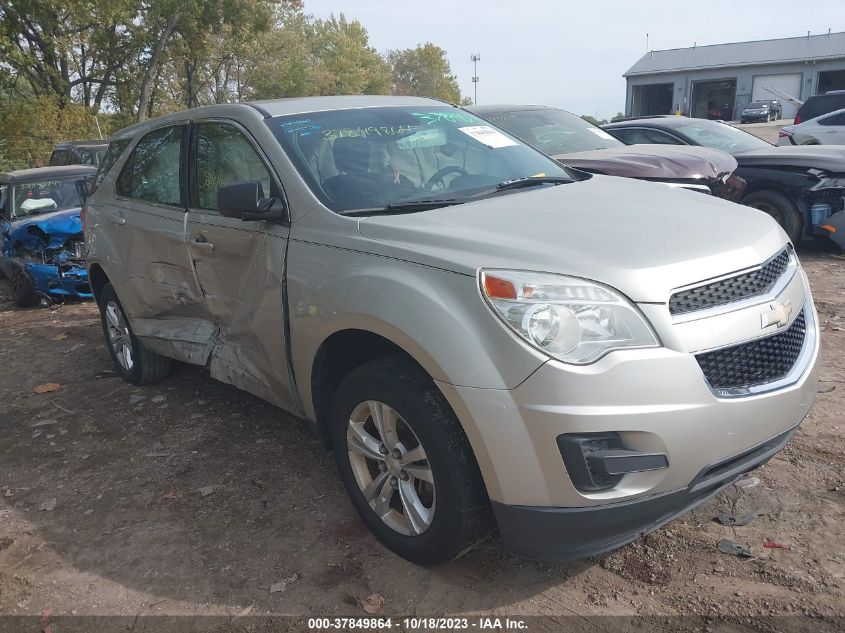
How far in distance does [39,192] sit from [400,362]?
8.42 metres

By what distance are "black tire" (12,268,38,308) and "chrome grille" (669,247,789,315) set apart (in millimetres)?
8154

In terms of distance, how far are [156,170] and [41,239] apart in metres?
4.91

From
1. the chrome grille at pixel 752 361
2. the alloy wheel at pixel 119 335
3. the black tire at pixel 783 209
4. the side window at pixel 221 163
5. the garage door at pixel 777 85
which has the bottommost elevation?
the alloy wheel at pixel 119 335

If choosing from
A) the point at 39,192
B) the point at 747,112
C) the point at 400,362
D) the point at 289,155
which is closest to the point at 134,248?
the point at 289,155

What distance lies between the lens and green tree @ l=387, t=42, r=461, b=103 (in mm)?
88312

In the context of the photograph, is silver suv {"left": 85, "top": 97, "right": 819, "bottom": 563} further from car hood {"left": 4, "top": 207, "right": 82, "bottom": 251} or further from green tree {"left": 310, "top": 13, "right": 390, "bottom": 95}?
green tree {"left": 310, "top": 13, "right": 390, "bottom": 95}

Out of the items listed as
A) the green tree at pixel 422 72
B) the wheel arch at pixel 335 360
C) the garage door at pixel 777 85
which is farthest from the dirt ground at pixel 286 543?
the green tree at pixel 422 72

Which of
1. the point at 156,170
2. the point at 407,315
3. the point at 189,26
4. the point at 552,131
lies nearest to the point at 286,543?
the point at 407,315

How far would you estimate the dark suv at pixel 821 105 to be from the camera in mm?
16656

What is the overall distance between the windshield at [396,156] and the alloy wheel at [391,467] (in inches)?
37.1

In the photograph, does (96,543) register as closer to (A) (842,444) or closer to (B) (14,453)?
(B) (14,453)

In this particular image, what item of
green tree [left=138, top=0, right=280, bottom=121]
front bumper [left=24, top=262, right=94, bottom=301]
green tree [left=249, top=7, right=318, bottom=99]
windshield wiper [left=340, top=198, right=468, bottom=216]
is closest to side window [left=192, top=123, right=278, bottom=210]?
windshield wiper [left=340, top=198, right=468, bottom=216]

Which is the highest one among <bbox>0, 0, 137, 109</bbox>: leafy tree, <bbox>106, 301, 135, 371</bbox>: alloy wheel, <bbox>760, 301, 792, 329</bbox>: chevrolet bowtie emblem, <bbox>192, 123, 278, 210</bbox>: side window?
<bbox>0, 0, 137, 109</bbox>: leafy tree

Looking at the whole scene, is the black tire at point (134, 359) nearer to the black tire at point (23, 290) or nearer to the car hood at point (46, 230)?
the car hood at point (46, 230)
